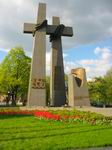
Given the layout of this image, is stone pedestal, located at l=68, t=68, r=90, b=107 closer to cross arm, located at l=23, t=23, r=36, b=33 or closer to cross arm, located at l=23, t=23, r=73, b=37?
cross arm, located at l=23, t=23, r=73, b=37

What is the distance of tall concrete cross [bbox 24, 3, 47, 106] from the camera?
31.9 meters

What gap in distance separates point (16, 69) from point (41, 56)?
1607 centimetres

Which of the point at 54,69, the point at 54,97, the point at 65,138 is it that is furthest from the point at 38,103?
the point at 65,138

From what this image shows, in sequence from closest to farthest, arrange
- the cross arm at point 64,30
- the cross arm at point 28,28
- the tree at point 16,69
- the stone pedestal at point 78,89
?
the stone pedestal at point 78,89
the cross arm at point 28,28
the cross arm at point 64,30
the tree at point 16,69

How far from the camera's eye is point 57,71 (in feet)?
111

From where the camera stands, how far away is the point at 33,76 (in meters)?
32.2

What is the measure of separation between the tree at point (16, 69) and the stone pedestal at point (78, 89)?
16.4m

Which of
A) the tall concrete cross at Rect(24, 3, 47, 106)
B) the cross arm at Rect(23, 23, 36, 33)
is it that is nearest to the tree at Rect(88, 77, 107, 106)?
the tall concrete cross at Rect(24, 3, 47, 106)

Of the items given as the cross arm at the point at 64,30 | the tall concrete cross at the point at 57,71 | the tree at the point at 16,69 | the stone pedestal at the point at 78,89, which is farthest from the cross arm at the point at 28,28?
the tree at the point at 16,69

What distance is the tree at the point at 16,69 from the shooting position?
47.3 m

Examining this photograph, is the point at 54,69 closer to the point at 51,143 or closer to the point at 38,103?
the point at 38,103

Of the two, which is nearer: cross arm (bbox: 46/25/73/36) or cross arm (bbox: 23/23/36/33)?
cross arm (bbox: 23/23/36/33)

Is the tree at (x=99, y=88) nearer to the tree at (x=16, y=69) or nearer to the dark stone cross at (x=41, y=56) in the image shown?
the tree at (x=16, y=69)

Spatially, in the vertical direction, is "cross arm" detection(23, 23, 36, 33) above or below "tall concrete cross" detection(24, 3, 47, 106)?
above
